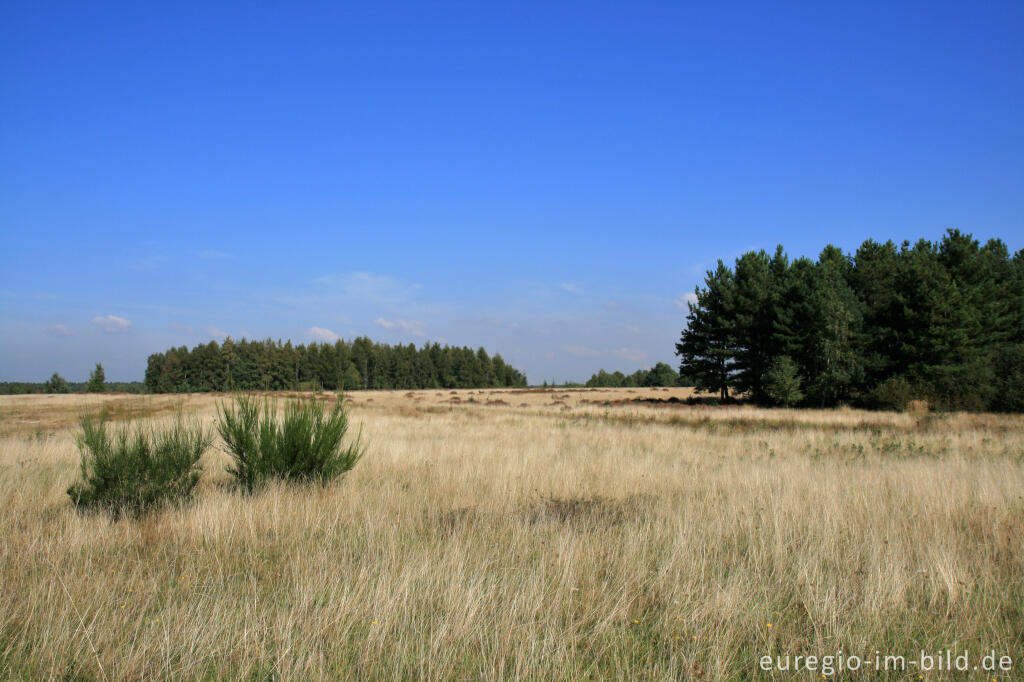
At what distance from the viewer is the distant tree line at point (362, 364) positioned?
251 feet

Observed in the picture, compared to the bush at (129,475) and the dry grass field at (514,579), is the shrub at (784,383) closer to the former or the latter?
the dry grass field at (514,579)

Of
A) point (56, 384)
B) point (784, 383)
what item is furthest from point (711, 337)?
point (56, 384)

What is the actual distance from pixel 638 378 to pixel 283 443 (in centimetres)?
12510

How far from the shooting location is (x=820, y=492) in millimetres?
7316

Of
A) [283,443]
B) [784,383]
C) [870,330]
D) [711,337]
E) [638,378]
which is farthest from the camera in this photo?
[638,378]

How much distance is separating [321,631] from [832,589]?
12.0 feet

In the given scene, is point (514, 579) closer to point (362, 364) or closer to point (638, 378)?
point (362, 364)

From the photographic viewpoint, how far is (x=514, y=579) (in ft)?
13.3

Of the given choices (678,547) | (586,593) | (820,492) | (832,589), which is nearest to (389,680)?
(586,593)

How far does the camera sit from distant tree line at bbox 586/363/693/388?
4675 inches

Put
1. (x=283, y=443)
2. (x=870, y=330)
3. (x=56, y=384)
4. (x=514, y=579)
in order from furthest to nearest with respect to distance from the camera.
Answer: (x=56, y=384)
(x=870, y=330)
(x=283, y=443)
(x=514, y=579)

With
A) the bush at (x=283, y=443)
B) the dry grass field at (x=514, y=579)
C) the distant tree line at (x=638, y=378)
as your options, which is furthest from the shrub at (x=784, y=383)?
the distant tree line at (x=638, y=378)

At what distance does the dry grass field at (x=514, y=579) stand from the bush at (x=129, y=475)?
37cm

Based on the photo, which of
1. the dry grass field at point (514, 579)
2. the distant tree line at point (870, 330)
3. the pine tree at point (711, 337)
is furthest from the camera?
the pine tree at point (711, 337)
